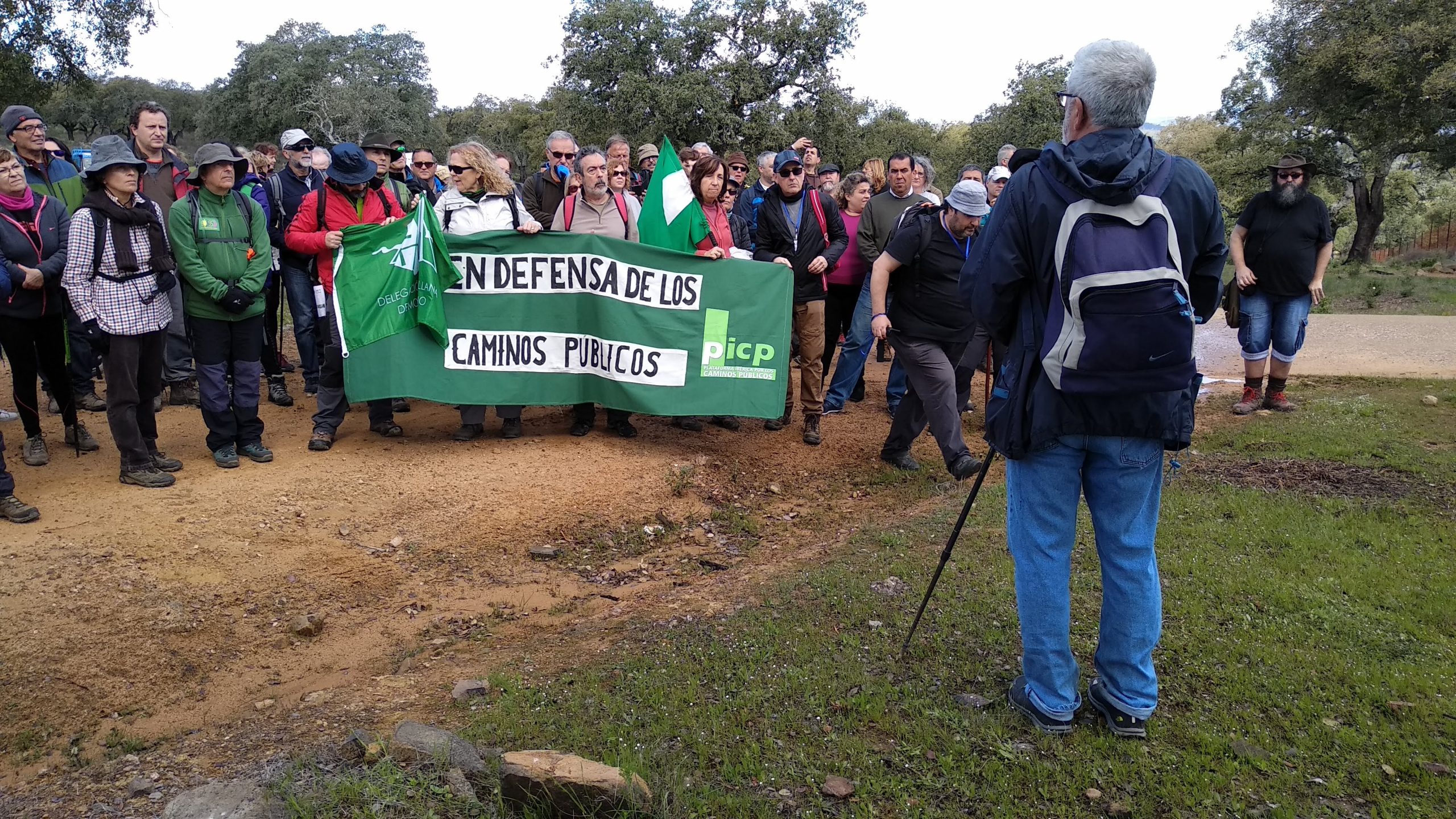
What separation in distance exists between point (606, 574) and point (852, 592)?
1652mm

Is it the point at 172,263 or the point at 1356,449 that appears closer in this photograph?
the point at 172,263

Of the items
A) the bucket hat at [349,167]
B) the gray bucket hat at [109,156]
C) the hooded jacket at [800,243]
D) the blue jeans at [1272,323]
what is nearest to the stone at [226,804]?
the gray bucket hat at [109,156]

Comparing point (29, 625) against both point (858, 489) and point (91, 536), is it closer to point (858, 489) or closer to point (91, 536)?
point (91, 536)

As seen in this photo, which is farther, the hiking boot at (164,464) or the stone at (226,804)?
the hiking boot at (164,464)

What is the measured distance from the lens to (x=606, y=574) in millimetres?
5918

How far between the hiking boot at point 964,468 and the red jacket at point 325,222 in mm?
A: 4734

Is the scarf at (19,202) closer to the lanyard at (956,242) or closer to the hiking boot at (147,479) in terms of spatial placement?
the hiking boot at (147,479)

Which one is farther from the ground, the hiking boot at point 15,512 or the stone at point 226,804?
the hiking boot at point 15,512

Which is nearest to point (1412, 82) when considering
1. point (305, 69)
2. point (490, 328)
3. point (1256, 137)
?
point (1256, 137)

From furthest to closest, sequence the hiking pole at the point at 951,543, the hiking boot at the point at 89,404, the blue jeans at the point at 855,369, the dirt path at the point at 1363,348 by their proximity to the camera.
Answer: the dirt path at the point at 1363,348 < the blue jeans at the point at 855,369 < the hiking boot at the point at 89,404 < the hiking pole at the point at 951,543

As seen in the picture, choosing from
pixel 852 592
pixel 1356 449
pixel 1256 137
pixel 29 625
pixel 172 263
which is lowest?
pixel 29 625

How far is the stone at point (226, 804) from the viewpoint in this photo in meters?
3.13

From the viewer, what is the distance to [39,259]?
6.53m

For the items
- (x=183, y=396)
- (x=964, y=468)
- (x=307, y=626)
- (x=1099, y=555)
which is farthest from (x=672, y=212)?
(x=1099, y=555)
